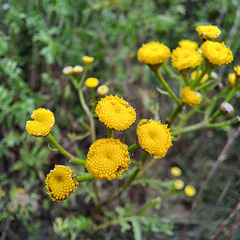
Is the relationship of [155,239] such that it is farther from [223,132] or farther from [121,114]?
[121,114]

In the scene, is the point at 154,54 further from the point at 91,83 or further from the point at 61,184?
the point at 61,184

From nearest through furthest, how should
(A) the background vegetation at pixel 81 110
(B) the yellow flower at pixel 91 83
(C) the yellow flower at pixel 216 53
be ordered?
(C) the yellow flower at pixel 216 53
(B) the yellow flower at pixel 91 83
(A) the background vegetation at pixel 81 110

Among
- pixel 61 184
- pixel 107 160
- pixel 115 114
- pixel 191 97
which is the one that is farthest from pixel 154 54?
pixel 61 184

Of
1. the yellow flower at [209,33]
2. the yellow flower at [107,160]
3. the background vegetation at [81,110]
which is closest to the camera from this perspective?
the yellow flower at [107,160]

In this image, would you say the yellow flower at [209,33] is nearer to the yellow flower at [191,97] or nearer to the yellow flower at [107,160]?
the yellow flower at [191,97]

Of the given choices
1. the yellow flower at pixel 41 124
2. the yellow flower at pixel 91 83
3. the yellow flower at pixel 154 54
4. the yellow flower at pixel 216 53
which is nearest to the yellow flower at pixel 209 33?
the yellow flower at pixel 216 53

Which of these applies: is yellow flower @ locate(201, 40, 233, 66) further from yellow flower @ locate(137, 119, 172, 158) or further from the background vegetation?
the background vegetation

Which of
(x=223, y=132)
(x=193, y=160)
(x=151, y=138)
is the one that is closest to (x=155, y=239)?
(x=193, y=160)

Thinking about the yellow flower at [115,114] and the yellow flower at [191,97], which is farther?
the yellow flower at [191,97]
